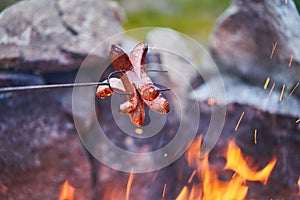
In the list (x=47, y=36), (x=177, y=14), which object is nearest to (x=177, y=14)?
(x=177, y=14)

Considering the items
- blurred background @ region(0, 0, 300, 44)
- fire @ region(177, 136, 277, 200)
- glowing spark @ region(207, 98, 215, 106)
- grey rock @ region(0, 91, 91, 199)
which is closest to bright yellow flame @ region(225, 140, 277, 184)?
fire @ region(177, 136, 277, 200)

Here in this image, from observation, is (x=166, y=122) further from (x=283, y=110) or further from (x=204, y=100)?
(x=283, y=110)

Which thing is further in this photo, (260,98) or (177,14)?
(177,14)

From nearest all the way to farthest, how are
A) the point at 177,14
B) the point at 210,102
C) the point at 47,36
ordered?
the point at 47,36
the point at 210,102
the point at 177,14

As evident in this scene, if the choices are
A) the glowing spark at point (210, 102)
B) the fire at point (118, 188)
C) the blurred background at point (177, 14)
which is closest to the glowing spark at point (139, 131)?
the fire at point (118, 188)

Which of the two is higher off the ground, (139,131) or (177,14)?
(139,131)

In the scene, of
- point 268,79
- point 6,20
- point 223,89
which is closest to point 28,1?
point 6,20

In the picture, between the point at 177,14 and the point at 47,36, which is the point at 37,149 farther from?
the point at 177,14
